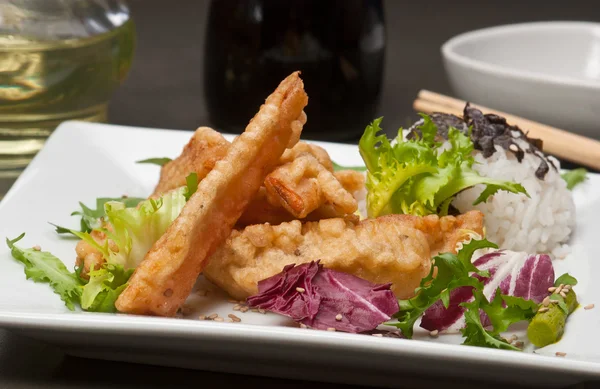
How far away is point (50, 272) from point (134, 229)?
31 cm

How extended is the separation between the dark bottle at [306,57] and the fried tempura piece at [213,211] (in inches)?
75.2

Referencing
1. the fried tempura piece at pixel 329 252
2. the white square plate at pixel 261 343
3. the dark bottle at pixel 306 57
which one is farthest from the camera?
the dark bottle at pixel 306 57

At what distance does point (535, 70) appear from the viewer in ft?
22.4

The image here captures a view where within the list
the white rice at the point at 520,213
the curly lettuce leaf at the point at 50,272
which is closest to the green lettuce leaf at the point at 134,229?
the curly lettuce leaf at the point at 50,272

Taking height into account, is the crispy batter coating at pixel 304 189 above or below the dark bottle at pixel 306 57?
above

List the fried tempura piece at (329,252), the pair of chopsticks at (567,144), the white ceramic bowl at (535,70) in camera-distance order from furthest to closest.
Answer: the white ceramic bowl at (535,70) < the pair of chopsticks at (567,144) < the fried tempura piece at (329,252)

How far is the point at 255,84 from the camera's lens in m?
5.12

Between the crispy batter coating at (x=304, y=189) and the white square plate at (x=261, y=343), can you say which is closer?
the white square plate at (x=261, y=343)

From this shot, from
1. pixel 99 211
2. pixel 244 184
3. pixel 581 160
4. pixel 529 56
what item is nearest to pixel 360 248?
pixel 244 184

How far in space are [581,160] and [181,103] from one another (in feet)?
10.1

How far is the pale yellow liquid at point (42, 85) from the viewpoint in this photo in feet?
15.3

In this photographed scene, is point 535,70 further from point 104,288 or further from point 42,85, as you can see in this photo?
point 104,288

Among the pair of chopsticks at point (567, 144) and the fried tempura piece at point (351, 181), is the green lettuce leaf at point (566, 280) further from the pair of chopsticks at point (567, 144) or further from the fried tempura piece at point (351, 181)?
the pair of chopsticks at point (567, 144)

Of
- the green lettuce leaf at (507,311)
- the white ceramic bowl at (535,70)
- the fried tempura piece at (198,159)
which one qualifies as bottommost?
the white ceramic bowl at (535,70)
